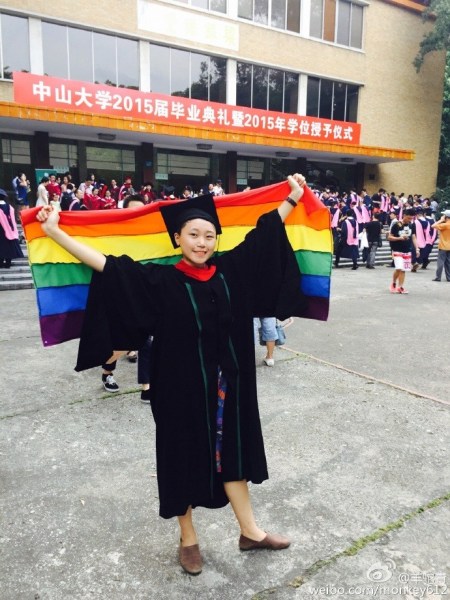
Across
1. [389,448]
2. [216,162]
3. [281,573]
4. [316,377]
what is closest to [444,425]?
[389,448]

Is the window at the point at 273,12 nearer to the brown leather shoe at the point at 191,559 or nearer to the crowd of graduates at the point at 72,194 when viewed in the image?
the crowd of graduates at the point at 72,194

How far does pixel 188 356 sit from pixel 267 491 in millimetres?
1332

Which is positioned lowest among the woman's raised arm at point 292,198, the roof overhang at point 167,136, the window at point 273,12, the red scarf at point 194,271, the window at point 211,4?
the red scarf at point 194,271

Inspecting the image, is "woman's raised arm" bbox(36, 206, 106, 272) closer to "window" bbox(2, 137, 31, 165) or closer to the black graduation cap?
the black graduation cap

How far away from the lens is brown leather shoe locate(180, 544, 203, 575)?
2.38m

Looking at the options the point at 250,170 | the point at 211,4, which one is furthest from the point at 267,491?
the point at 250,170

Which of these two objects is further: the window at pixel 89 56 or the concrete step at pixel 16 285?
the window at pixel 89 56

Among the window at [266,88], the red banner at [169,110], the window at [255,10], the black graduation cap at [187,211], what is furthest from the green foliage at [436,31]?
the black graduation cap at [187,211]

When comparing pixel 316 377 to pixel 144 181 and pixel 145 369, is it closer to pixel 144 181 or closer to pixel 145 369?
pixel 145 369

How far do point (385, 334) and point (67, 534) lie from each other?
216 inches

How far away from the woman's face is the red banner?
14641 mm

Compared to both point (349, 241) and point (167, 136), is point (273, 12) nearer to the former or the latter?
point (167, 136)

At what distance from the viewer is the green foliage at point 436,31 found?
23.6 m

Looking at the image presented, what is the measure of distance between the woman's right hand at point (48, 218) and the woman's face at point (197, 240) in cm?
60
